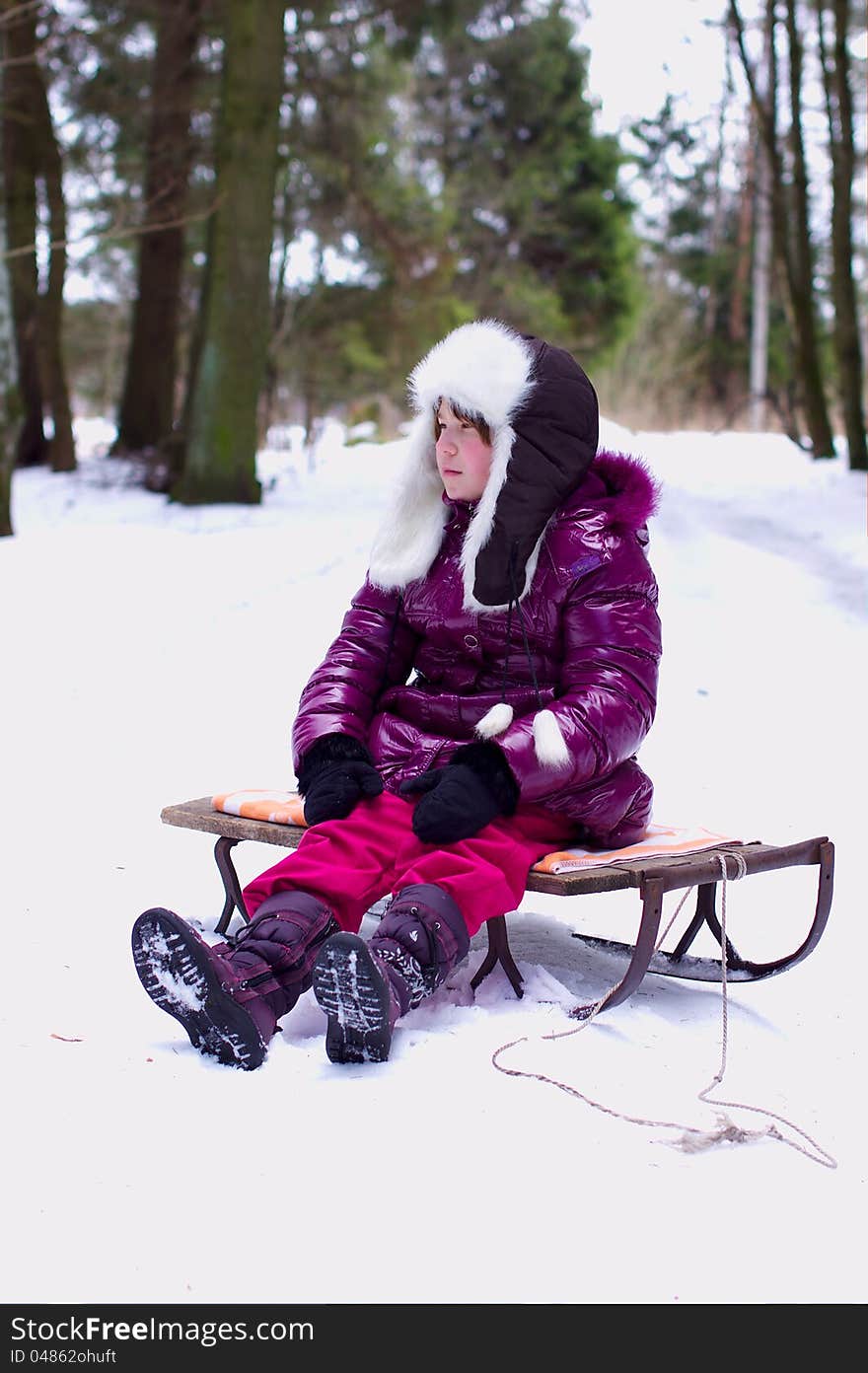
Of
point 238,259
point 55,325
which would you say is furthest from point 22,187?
point 238,259

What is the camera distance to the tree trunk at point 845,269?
43.7ft

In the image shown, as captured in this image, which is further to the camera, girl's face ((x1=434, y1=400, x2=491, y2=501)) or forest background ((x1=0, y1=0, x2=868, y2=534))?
forest background ((x1=0, y1=0, x2=868, y2=534))

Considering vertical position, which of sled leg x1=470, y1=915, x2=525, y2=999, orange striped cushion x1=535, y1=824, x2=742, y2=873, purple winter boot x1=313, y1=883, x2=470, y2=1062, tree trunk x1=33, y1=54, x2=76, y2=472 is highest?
tree trunk x1=33, y1=54, x2=76, y2=472

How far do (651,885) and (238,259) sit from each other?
31.8 ft

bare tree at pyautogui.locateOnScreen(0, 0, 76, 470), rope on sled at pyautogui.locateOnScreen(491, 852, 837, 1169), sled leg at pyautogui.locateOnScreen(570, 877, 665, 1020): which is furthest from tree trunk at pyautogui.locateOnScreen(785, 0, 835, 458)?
rope on sled at pyautogui.locateOnScreen(491, 852, 837, 1169)

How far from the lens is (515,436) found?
10.6 feet

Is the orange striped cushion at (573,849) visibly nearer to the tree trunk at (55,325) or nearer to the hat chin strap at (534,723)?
the hat chin strap at (534,723)

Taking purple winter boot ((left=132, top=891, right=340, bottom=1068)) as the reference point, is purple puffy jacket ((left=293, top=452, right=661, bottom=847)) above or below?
above

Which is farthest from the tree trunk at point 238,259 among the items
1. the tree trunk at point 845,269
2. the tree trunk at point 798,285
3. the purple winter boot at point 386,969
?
the purple winter boot at point 386,969

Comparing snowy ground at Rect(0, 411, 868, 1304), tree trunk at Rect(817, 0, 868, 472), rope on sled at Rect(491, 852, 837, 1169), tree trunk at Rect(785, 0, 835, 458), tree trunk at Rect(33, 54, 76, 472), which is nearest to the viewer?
snowy ground at Rect(0, 411, 868, 1304)

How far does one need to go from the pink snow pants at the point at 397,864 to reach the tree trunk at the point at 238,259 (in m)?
9.08

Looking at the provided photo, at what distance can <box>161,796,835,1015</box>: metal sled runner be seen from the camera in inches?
114

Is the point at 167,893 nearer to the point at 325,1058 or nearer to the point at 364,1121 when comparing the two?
the point at 325,1058

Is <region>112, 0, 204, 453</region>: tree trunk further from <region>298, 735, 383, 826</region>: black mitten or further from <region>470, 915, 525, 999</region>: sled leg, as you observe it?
<region>470, 915, 525, 999</region>: sled leg
